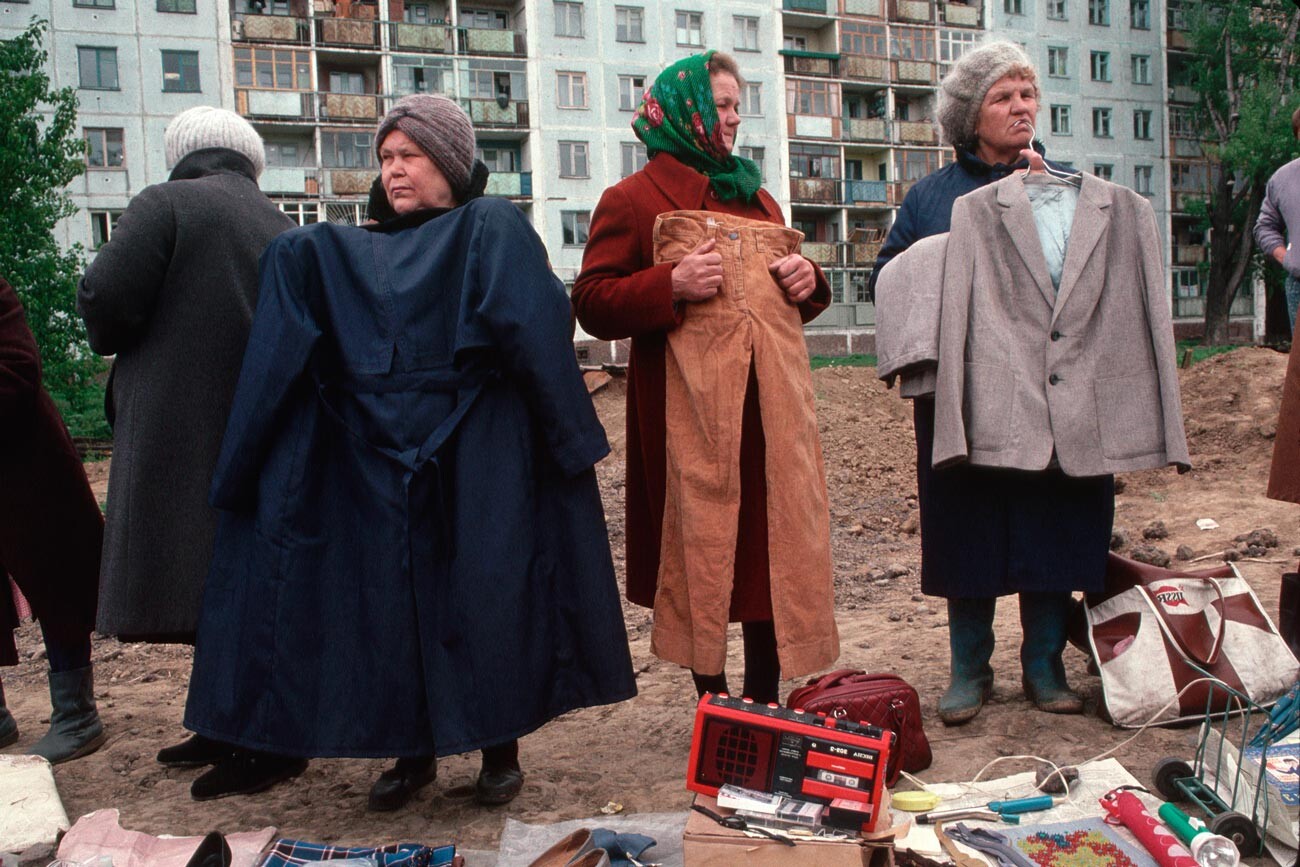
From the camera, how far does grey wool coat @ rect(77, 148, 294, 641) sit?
A: 11.1 feet

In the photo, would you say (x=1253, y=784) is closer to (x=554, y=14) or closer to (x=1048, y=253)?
(x=1048, y=253)

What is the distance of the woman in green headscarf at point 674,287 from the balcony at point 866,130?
1334 inches

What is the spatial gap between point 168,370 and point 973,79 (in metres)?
2.72

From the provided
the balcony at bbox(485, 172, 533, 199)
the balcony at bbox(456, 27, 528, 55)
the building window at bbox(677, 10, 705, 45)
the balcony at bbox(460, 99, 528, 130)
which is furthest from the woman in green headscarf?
the building window at bbox(677, 10, 705, 45)

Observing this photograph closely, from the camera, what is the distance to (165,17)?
2836cm

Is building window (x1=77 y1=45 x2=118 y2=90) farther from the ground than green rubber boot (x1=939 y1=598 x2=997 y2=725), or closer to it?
farther from the ground

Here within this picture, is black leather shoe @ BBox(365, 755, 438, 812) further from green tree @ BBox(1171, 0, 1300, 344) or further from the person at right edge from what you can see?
green tree @ BBox(1171, 0, 1300, 344)

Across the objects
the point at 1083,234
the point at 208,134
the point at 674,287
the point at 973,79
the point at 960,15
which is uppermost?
the point at 960,15

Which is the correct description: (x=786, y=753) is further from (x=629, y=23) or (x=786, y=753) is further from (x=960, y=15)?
(x=960, y=15)

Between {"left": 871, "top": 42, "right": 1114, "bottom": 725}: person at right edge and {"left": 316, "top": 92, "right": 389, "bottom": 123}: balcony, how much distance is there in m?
28.4

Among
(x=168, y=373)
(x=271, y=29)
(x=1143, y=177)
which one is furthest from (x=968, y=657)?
(x=1143, y=177)

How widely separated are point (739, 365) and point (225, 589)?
5.17ft

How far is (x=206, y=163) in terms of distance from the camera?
361cm

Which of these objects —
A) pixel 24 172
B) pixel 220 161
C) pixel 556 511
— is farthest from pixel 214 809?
pixel 24 172
